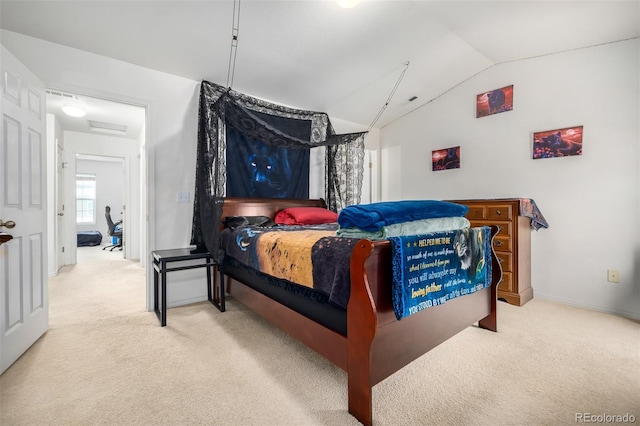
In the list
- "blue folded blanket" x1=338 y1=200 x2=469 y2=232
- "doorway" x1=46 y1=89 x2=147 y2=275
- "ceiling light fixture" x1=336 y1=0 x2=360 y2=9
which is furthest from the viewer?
"doorway" x1=46 y1=89 x2=147 y2=275

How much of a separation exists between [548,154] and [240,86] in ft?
11.5

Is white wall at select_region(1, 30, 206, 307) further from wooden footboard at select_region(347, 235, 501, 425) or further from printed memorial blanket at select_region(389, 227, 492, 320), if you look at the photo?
printed memorial blanket at select_region(389, 227, 492, 320)

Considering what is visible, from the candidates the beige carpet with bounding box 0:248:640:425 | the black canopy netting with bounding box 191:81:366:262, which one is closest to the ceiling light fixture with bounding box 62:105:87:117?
the black canopy netting with bounding box 191:81:366:262

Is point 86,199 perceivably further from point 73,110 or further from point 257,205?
point 257,205

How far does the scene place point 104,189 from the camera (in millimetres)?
8445

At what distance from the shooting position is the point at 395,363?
4.66 ft

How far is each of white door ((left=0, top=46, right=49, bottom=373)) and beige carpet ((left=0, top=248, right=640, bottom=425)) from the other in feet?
0.74

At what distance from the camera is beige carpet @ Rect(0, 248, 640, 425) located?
1356mm

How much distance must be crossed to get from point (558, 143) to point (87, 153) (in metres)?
7.42

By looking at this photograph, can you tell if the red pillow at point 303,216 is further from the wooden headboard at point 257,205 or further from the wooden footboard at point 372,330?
the wooden footboard at point 372,330

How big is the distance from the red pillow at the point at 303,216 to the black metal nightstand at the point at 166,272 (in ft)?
2.94

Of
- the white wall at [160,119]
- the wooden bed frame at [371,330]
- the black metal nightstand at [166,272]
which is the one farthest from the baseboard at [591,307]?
the white wall at [160,119]

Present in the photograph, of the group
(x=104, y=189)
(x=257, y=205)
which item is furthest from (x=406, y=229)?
(x=104, y=189)

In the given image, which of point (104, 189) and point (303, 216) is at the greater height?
point (104, 189)
